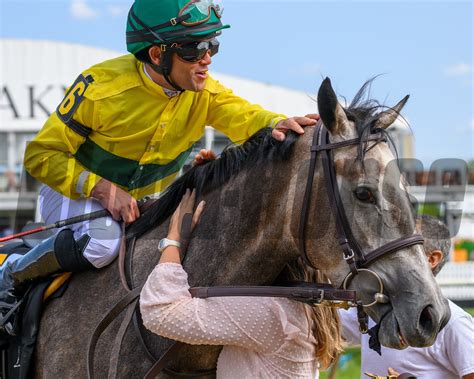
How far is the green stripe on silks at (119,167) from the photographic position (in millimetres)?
3549

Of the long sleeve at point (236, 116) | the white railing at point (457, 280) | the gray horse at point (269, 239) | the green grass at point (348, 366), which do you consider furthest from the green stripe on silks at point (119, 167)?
the white railing at point (457, 280)

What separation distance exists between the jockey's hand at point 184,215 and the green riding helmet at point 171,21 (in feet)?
2.27

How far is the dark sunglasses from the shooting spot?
3.23 metres

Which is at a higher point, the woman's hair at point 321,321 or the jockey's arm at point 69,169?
the jockey's arm at point 69,169

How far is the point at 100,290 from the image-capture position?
3.27 meters

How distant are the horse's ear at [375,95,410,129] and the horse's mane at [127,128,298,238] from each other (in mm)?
344

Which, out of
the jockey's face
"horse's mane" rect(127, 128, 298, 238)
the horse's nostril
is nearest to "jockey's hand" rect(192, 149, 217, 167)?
"horse's mane" rect(127, 128, 298, 238)

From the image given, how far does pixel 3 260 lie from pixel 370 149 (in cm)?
205

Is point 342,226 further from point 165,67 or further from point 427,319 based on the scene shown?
point 165,67

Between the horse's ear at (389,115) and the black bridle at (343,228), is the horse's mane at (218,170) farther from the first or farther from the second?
the horse's ear at (389,115)

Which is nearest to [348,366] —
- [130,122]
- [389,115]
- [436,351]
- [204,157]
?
[436,351]

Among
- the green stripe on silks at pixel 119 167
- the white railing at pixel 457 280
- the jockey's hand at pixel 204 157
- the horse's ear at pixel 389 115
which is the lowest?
the white railing at pixel 457 280

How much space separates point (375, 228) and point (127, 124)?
4.46ft

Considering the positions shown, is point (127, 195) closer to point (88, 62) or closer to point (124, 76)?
point (124, 76)
